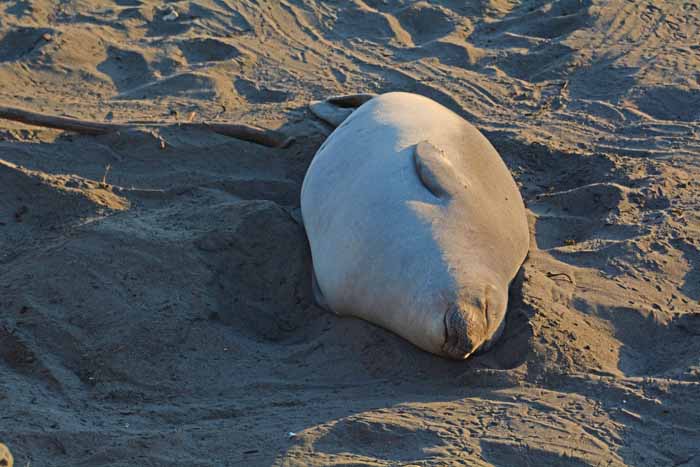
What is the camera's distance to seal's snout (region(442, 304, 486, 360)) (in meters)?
3.88

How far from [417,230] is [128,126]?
8.13 feet

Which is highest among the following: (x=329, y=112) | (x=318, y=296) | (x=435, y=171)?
(x=435, y=171)

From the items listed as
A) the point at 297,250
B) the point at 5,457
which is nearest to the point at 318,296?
the point at 297,250

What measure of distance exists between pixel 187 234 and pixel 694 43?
4.62 m

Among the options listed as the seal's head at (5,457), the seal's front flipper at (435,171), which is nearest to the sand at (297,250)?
the seal's head at (5,457)

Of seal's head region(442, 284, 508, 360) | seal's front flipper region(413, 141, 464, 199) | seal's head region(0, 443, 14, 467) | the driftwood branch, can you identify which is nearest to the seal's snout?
seal's head region(442, 284, 508, 360)

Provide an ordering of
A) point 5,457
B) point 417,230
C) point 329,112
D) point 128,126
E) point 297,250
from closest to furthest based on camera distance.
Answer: point 5,457, point 417,230, point 297,250, point 128,126, point 329,112

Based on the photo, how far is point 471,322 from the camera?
154 inches

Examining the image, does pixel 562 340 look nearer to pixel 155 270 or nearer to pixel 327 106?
pixel 155 270

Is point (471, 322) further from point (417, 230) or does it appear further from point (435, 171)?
point (435, 171)

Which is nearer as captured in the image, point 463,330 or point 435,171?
point 463,330

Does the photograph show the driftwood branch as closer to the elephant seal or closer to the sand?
the sand

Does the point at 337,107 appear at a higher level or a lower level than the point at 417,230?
lower

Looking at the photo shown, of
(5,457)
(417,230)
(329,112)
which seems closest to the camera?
(5,457)
